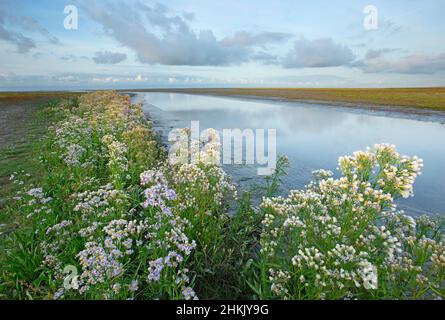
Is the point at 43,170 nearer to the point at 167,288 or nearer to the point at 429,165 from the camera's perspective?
the point at 167,288

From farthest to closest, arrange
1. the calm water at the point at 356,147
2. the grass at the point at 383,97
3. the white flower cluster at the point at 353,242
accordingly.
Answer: the grass at the point at 383,97 → the calm water at the point at 356,147 → the white flower cluster at the point at 353,242

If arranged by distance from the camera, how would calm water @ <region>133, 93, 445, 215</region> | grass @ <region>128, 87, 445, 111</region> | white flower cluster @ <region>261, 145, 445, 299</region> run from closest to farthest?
white flower cluster @ <region>261, 145, 445, 299</region> < calm water @ <region>133, 93, 445, 215</region> < grass @ <region>128, 87, 445, 111</region>

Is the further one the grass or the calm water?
the grass

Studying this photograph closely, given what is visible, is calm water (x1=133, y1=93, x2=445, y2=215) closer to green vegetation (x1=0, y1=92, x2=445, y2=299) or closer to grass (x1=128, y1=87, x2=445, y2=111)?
green vegetation (x1=0, y1=92, x2=445, y2=299)

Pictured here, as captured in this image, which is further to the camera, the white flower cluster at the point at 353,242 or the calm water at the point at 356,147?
the calm water at the point at 356,147

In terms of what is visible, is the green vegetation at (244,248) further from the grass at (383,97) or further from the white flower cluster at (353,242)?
the grass at (383,97)

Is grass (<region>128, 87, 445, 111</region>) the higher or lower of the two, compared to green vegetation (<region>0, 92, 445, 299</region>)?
higher

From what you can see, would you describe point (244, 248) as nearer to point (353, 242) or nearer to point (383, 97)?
point (353, 242)


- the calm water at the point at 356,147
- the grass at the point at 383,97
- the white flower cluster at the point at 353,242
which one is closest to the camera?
the white flower cluster at the point at 353,242

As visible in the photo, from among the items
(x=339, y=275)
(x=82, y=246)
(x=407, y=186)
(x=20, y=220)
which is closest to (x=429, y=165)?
(x=407, y=186)

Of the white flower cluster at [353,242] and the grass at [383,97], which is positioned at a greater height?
the grass at [383,97]

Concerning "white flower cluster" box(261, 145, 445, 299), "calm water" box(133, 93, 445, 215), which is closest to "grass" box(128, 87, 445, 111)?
"calm water" box(133, 93, 445, 215)

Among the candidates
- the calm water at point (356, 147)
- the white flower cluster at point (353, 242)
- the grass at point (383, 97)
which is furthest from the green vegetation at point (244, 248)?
the grass at point (383, 97)

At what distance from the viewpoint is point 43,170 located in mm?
9484
